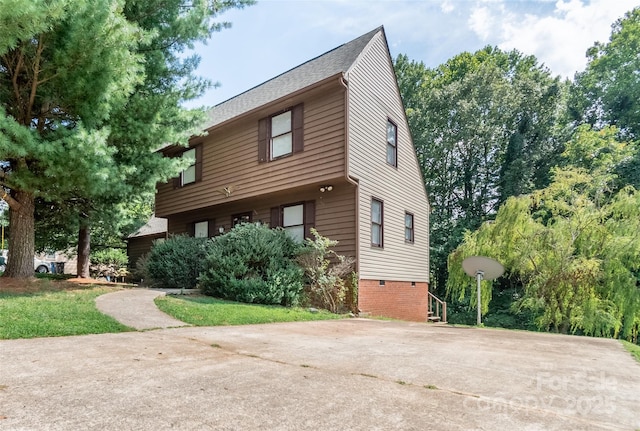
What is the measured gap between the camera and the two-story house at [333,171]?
35.9 feet

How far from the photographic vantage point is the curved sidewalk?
6270 mm

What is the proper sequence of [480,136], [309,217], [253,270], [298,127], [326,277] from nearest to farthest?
[253,270] < [326,277] < [298,127] < [309,217] < [480,136]

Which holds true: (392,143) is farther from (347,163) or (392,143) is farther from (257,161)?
(257,161)

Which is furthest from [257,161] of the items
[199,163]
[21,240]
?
[21,240]

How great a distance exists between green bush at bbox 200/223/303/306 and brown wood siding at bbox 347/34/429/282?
2.11m

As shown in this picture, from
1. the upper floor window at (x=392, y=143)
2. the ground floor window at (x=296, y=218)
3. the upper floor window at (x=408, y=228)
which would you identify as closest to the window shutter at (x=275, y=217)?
the ground floor window at (x=296, y=218)

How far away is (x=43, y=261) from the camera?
24078 millimetres

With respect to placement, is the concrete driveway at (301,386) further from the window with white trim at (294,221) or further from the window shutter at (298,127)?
the window shutter at (298,127)

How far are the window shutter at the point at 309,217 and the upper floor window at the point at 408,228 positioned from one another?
157 inches

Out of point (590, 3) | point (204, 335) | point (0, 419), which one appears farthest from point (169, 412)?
point (590, 3)

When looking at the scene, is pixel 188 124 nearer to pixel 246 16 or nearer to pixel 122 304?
pixel 246 16

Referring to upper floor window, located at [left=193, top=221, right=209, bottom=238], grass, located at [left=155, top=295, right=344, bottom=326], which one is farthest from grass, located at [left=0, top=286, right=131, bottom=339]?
upper floor window, located at [left=193, top=221, right=209, bottom=238]

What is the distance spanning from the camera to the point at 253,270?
1017 cm

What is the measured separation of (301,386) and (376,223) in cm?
916
